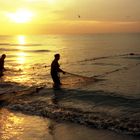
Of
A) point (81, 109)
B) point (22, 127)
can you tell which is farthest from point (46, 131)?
point (81, 109)

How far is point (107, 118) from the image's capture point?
532 inches

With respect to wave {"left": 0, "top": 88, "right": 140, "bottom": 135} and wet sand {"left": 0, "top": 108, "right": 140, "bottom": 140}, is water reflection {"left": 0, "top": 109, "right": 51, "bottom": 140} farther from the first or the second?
wave {"left": 0, "top": 88, "right": 140, "bottom": 135}

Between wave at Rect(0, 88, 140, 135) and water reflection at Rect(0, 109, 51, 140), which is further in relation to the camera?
wave at Rect(0, 88, 140, 135)

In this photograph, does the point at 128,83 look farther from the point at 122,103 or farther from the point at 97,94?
the point at 122,103

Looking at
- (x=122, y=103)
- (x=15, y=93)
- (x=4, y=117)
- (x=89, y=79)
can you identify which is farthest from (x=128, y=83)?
(x=4, y=117)

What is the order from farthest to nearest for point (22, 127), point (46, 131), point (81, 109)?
1. point (81, 109)
2. point (22, 127)
3. point (46, 131)

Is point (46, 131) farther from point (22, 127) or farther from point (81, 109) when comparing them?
point (81, 109)

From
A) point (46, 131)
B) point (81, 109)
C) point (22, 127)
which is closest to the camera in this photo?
point (46, 131)

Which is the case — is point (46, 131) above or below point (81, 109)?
below

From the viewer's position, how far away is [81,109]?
15.4 metres

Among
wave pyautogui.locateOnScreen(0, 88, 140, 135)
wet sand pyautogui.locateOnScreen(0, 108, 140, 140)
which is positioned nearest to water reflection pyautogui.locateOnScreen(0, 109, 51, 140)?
wet sand pyautogui.locateOnScreen(0, 108, 140, 140)

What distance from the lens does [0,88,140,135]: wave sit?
12.7m

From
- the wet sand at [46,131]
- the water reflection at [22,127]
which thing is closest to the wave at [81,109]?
the wet sand at [46,131]

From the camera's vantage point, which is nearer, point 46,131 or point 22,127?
point 46,131
